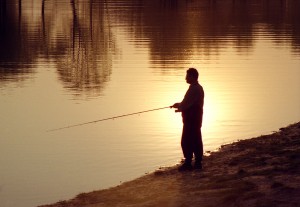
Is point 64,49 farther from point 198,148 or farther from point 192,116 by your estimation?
point 192,116

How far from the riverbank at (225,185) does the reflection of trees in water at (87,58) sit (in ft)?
57.0

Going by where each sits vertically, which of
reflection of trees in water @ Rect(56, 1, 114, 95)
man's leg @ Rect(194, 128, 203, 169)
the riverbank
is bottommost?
the riverbank

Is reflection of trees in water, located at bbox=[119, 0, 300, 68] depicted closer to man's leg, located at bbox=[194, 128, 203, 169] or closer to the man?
man's leg, located at bbox=[194, 128, 203, 169]

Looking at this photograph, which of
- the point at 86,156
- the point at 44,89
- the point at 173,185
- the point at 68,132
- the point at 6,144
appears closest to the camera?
the point at 173,185

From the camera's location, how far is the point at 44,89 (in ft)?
110

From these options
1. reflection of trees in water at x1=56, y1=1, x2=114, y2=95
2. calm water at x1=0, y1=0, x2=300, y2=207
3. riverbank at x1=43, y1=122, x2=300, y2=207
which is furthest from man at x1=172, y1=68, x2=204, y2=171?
reflection of trees in water at x1=56, y1=1, x2=114, y2=95

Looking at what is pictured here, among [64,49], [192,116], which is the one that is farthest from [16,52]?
[192,116]

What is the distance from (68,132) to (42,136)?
41.0 inches

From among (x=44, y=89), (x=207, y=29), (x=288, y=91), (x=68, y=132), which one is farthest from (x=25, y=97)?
(x=207, y=29)

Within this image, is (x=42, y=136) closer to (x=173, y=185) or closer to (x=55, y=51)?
(x=173, y=185)

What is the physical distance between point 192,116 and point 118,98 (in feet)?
54.6

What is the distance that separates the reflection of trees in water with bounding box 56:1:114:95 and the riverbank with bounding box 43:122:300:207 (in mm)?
17387

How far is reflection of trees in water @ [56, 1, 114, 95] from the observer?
36.5m

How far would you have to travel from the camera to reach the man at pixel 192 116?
14008 millimetres
